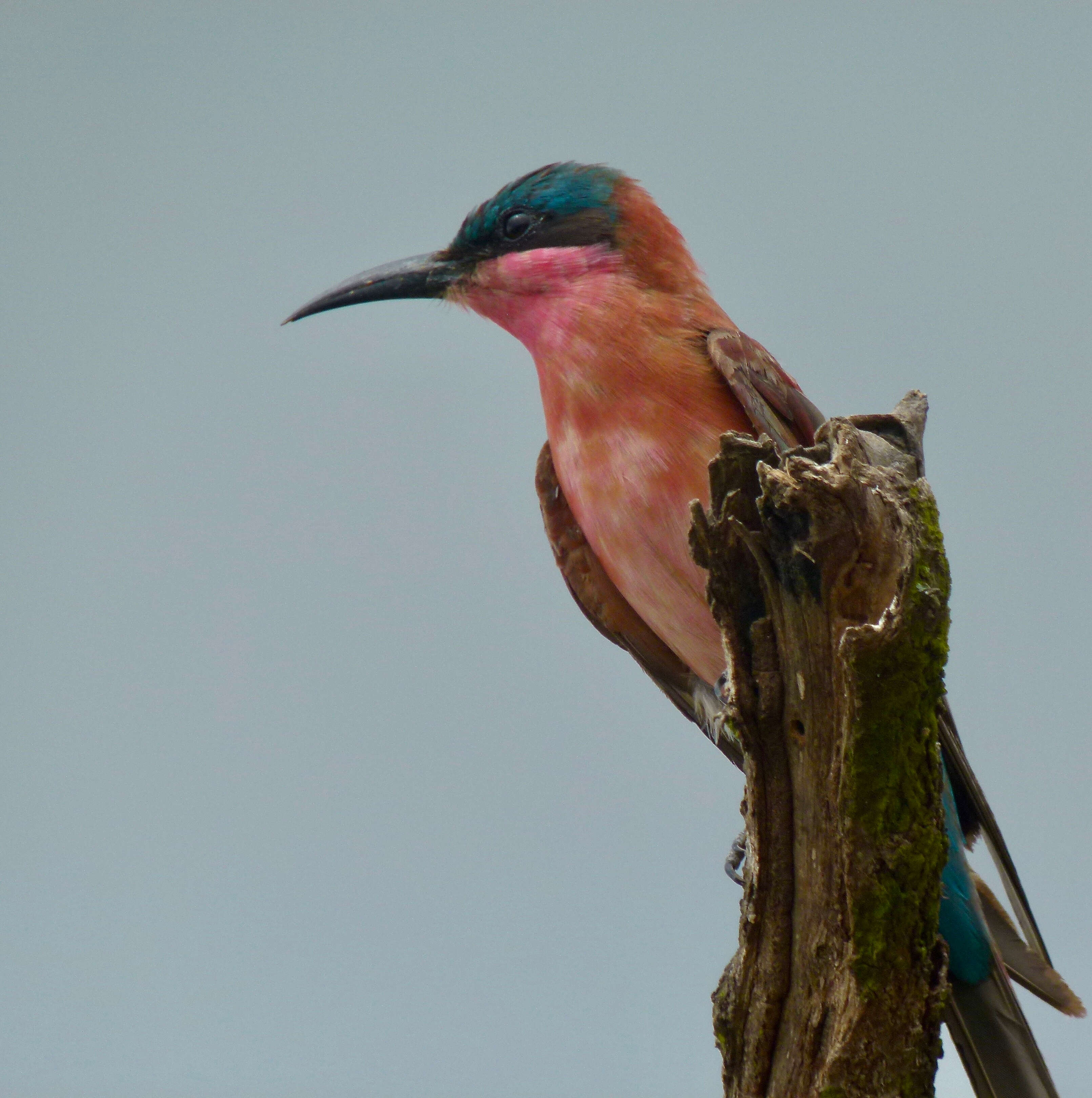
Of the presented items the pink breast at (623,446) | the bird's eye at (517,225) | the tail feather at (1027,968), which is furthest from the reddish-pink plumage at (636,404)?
the tail feather at (1027,968)

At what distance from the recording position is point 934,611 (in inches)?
83.7

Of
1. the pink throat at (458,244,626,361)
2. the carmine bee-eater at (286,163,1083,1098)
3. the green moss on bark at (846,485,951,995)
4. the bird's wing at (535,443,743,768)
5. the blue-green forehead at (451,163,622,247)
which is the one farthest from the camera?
the blue-green forehead at (451,163,622,247)

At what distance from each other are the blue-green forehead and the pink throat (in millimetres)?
155

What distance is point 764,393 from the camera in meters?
3.46

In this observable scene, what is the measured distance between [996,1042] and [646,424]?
195cm

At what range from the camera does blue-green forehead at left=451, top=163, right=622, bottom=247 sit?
4.12 metres

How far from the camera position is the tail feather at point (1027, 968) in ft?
10.1

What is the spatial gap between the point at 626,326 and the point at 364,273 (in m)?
1.28

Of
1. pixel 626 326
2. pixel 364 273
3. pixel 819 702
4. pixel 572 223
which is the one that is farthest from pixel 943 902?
pixel 364 273

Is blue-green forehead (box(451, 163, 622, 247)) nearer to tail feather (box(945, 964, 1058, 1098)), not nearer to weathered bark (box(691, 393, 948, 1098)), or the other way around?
weathered bark (box(691, 393, 948, 1098))

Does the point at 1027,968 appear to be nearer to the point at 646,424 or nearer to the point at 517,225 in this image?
the point at 646,424

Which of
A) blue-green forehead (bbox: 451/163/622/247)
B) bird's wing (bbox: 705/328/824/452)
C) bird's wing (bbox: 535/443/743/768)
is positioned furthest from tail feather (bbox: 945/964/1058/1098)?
blue-green forehead (bbox: 451/163/622/247)

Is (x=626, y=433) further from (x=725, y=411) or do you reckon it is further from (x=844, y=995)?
(x=844, y=995)

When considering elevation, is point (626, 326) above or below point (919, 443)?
above
